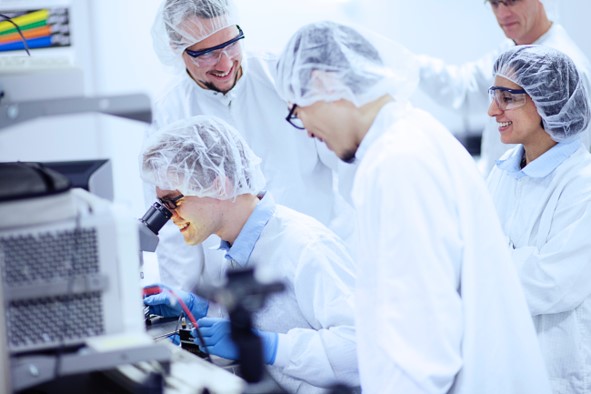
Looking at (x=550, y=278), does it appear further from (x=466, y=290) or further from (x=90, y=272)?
(x=90, y=272)

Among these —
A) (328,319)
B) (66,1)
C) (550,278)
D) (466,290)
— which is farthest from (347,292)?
(66,1)

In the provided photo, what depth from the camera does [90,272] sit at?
3.86ft

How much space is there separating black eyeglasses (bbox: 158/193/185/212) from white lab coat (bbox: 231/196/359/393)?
0.69 feet

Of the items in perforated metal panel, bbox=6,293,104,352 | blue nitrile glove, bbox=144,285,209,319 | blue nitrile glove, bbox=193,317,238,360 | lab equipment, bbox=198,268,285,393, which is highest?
lab equipment, bbox=198,268,285,393

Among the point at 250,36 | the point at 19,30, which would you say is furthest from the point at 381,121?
the point at 250,36

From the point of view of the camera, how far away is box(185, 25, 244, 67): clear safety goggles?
2.31m

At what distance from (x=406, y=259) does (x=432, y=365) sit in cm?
19

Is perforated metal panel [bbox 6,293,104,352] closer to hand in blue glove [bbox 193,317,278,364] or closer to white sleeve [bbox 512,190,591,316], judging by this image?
hand in blue glove [bbox 193,317,278,364]

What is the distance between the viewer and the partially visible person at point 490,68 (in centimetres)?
290

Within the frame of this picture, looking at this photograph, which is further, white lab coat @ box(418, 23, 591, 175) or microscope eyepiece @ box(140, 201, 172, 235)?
white lab coat @ box(418, 23, 591, 175)

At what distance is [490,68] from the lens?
11.0 feet

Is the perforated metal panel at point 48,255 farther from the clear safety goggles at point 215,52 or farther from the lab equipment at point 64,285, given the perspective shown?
the clear safety goggles at point 215,52

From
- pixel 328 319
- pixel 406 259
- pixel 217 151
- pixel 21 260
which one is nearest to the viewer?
pixel 21 260

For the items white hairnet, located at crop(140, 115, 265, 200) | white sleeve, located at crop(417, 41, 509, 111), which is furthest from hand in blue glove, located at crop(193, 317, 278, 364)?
white sleeve, located at crop(417, 41, 509, 111)
